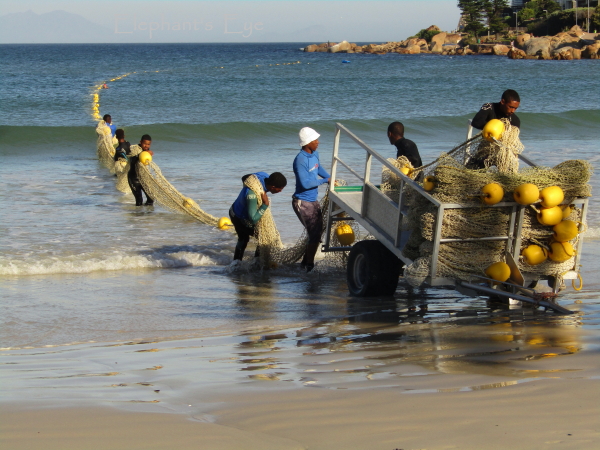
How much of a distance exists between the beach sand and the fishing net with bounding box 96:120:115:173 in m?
12.1

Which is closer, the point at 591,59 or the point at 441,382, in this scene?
the point at 441,382

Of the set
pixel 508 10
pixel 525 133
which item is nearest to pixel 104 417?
pixel 525 133

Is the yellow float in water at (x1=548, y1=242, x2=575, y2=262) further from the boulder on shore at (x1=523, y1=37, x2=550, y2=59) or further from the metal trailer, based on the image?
the boulder on shore at (x1=523, y1=37, x2=550, y2=59)

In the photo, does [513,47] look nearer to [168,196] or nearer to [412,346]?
[168,196]

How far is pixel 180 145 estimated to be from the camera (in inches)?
872

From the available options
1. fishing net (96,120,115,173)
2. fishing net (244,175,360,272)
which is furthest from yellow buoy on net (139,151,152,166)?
fishing net (96,120,115,173)

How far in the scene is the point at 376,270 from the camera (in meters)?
6.54

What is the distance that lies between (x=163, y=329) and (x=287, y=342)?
45.8 inches

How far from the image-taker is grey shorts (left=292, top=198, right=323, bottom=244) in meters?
7.53

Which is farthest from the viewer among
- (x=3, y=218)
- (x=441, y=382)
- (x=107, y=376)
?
(x=3, y=218)

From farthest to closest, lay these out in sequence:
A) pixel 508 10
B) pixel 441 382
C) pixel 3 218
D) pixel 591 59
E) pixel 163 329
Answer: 1. pixel 508 10
2. pixel 591 59
3. pixel 3 218
4. pixel 163 329
5. pixel 441 382

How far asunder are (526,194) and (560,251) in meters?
0.69

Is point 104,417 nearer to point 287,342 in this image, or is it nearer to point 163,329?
point 287,342

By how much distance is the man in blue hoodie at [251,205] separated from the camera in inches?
295
